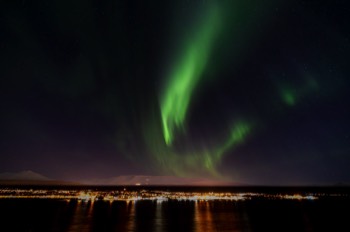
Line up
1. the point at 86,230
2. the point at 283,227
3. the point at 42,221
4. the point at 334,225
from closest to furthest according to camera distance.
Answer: the point at 86,230 → the point at 283,227 → the point at 334,225 → the point at 42,221

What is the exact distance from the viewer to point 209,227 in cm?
3397

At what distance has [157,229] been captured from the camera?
33.5 meters

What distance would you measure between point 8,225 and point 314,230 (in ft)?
112

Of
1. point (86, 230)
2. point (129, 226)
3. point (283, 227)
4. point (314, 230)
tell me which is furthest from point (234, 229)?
point (86, 230)

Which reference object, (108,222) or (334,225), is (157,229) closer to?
(108,222)

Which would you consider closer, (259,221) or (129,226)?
(129,226)

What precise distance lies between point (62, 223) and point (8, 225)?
5.85 meters

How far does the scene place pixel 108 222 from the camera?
38812 millimetres

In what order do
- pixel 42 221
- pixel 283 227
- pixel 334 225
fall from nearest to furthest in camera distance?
pixel 283 227 < pixel 334 225 < pixel 42 221

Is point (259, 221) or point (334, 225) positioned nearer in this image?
point (334, 225)

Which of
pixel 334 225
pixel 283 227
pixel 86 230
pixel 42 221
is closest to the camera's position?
pixel 86 230

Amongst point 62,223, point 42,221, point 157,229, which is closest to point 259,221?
point 157,229

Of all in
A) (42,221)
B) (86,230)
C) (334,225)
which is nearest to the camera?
(86,230)

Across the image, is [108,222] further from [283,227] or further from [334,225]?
[334,225]
